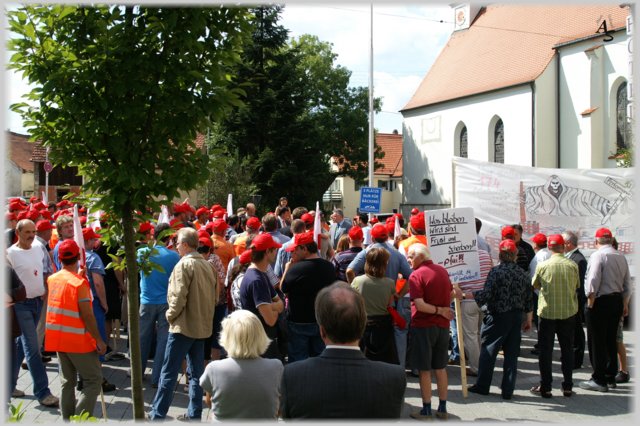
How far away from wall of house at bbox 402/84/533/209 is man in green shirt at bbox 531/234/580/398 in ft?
104

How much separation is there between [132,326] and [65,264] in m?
1.57

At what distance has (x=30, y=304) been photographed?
25.2 ft

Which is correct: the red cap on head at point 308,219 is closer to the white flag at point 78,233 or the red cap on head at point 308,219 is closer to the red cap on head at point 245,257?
the red cap on head at point 245,257

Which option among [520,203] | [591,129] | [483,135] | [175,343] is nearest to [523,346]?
[520,203]

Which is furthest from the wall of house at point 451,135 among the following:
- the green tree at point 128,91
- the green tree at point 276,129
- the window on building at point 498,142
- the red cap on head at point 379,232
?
the green tree at point 128,91

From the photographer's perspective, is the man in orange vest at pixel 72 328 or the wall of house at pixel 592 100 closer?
the man in orange vest at pixel 72 328

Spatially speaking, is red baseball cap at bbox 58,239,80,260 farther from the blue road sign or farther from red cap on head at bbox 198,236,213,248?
the blue road sign

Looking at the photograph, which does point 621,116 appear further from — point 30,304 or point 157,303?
point 30,304

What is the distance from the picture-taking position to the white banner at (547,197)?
13.2 metres

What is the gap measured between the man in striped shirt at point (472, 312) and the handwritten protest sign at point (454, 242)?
8.4 inches

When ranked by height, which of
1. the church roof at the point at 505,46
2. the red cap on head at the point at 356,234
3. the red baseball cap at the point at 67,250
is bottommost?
the red baseball cap at the point at 67,250

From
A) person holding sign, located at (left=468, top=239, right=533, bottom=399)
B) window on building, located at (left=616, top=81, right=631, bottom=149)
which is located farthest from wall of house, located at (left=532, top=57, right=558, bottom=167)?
person holding sign, located at (left=468, top=239, right=533, bottom=399)

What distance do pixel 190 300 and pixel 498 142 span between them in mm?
39048

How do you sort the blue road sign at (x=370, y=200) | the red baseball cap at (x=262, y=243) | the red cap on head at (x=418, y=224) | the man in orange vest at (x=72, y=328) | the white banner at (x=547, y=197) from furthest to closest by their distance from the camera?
the blue road sign at (x=370, y=200) → the white banner at (x=547, y=197) → the red cap on head at (x=418, y=224) → the red baseball cap at (x=262, y=243) → the man in orange vest at (x=72, y=328)
